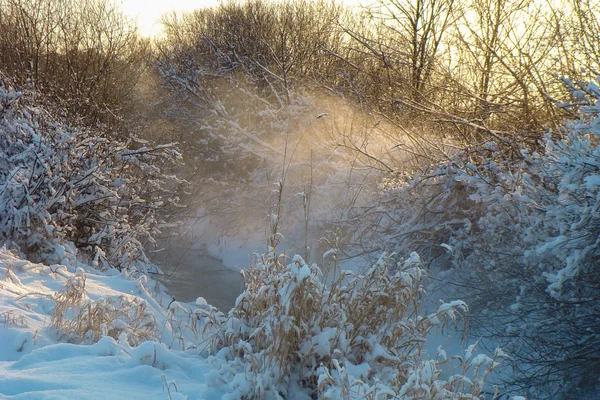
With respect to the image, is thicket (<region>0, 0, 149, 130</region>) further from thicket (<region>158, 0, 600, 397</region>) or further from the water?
thicket (<region>158, 0, 600, 397</region>)

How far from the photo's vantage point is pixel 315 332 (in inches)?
127

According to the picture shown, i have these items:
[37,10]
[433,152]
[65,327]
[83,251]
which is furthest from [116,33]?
[65,327]

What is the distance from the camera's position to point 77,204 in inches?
296

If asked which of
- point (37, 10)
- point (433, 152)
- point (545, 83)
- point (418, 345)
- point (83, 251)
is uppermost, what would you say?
point (37, 10)

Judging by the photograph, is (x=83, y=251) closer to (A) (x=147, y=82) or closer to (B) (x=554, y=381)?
(B) (x=554, y=381)

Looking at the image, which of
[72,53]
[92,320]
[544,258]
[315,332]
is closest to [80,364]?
[92,320]

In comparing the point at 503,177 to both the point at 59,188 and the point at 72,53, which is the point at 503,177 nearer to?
the point at 59,188

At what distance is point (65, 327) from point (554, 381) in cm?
394

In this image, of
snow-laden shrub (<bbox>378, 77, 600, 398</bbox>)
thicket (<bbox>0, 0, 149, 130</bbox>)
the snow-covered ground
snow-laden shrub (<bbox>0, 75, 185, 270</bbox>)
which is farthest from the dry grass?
thicket (<bbox>0, 0, 149, 130</bbox>)

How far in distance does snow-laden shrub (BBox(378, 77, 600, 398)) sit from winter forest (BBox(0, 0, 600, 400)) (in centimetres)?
3

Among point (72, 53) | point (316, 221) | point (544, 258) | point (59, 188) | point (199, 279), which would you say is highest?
point (72, 53)

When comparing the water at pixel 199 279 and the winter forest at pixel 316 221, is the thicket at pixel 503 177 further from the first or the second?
the water at pixel 199 279

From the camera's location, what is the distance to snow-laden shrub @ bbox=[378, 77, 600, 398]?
4.21m

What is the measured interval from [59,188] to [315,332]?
5.15 metres
